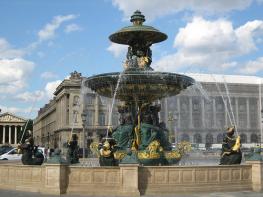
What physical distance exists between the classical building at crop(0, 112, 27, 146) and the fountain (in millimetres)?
137668

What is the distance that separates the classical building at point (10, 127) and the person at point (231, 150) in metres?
142

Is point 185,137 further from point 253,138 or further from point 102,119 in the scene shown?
point 102,119

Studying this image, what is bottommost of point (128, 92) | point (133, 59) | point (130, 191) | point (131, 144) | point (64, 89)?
point (130, 191)

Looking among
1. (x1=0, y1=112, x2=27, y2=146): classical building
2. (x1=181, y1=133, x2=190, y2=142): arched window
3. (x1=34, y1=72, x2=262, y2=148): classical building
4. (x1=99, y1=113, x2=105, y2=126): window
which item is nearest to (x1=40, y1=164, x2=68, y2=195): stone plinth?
(x1=34, y1=72, x2=262, y2=148): classical building

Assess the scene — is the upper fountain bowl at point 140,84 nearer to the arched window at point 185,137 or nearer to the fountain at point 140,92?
the fountain at point 140,92

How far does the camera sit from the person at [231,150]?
636 inches

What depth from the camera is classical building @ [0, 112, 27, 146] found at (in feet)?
504

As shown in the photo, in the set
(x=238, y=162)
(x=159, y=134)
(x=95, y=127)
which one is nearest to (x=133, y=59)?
(x=159, y=134)

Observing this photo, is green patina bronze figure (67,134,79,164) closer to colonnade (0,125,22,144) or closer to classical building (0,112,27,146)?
colonnade (0,125,22,144)

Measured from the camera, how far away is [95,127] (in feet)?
338

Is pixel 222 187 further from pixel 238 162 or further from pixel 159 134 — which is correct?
pixel 159 134

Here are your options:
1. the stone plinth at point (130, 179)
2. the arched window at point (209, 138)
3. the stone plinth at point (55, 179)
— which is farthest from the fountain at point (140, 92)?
the arched window at point (209, 138)

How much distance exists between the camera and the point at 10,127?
15575 cm

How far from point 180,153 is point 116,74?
14.2 feet
